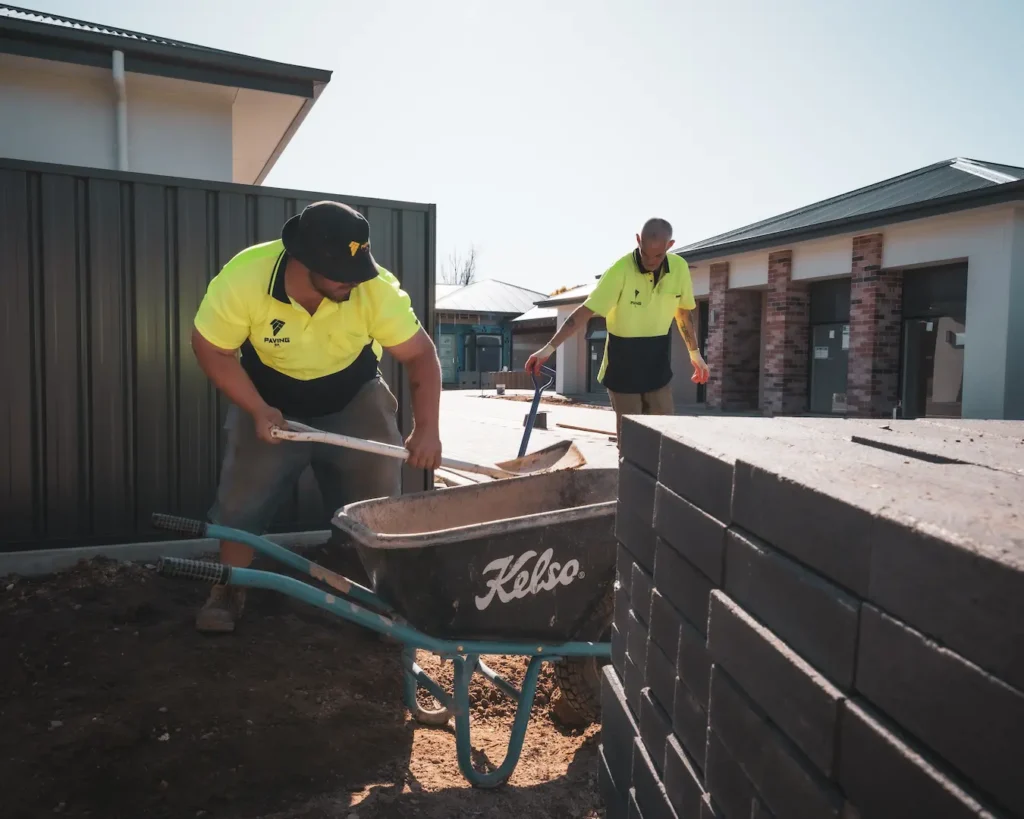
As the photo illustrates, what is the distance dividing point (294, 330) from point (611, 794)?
2.15 meters

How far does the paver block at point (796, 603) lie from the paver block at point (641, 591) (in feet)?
1.53

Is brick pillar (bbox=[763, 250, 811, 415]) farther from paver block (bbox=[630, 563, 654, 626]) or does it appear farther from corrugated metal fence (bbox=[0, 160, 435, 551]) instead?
paver block (bbox=[630, 563, 654, 626])

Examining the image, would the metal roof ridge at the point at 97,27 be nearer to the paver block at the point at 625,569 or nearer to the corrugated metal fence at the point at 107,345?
the corrugated metal fence at the point at 107,345

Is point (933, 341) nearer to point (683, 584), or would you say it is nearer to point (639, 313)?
point (639, 313)

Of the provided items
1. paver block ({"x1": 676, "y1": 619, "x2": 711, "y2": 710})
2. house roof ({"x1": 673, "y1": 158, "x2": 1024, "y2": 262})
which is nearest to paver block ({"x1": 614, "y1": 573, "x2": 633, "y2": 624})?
paver block ({"x1": 676, "y1": 619, "x2": 711, "y2": 710})

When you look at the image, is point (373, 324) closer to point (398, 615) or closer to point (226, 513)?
point (226, 513)

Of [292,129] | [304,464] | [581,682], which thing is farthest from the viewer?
[292,129]

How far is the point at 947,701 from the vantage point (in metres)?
0.76

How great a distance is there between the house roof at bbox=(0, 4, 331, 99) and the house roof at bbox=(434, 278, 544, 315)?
85.0 feet

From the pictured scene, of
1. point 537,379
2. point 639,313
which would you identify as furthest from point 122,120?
point 639,313

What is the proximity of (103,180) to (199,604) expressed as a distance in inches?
94.7

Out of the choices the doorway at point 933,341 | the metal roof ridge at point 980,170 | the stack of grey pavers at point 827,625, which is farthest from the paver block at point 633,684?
the doorway at point 933,341

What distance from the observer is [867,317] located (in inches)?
528

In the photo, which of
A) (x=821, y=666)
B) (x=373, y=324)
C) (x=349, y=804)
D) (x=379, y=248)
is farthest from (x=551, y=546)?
(x=379, y=248)
